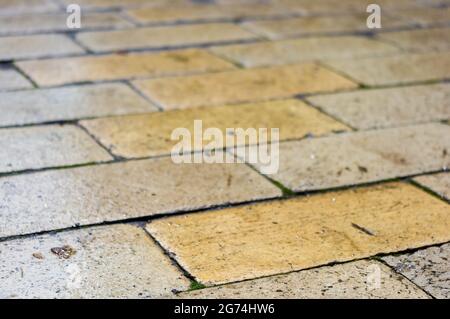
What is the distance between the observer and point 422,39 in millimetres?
3820

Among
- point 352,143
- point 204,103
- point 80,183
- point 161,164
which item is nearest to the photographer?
point 80,183

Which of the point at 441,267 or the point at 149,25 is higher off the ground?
the point at 149,25

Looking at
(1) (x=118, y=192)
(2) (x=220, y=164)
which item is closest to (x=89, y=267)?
(1) (x=118, y=192)

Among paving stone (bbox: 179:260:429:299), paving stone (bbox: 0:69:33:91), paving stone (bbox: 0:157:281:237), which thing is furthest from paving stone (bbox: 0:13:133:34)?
paving stone (bbox: 179:260:429:299)

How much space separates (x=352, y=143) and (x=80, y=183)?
2.99 ft

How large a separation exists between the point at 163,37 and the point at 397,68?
1078 millimetres

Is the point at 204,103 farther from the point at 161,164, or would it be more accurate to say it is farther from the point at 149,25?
the point at 149,25

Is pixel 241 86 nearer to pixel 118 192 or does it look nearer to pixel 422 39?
pixel 118 192

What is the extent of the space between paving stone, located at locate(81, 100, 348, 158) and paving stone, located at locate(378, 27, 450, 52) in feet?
3.46

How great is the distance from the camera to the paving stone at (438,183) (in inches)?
88.9
